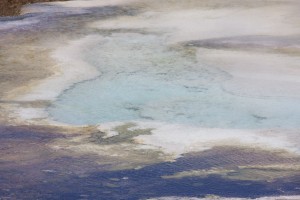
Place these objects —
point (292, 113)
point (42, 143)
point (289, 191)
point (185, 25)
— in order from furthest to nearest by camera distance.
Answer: point (185, 25), point (292, 113), point (42, 143), point (289, 191)

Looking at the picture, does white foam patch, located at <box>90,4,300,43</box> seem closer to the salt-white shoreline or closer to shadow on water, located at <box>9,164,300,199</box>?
the salt-white shoreline

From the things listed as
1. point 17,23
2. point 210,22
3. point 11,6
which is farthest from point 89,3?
point 210,22

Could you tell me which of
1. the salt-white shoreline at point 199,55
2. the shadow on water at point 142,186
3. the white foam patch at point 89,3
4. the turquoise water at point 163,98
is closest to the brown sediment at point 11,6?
the white foam patch at point 89,3

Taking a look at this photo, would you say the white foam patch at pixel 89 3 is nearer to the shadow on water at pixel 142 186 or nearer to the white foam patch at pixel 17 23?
the white foam patch at pixel 17 23

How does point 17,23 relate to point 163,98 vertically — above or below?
above

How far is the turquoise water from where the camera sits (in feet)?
17.5

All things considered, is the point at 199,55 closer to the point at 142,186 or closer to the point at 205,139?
the point at 205,139

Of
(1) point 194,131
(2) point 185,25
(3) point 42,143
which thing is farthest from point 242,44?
(3) point 42,143

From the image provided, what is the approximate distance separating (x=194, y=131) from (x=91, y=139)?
673mm

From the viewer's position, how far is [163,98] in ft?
19.2

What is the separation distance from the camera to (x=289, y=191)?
158 inches

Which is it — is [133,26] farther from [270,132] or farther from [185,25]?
[270,132]

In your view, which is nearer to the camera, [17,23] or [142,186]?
[142,186]

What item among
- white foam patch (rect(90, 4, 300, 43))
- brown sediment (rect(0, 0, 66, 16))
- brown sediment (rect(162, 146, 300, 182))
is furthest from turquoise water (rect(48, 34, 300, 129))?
brown sediment (rect(0, 0, 66, 16))
